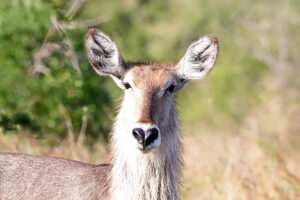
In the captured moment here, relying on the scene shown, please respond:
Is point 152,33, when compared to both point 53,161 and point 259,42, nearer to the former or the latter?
point 259,42

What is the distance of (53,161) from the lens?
6.98 metres

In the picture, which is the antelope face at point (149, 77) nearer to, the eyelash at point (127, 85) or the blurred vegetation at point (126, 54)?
the eyelash at point (127, 85)

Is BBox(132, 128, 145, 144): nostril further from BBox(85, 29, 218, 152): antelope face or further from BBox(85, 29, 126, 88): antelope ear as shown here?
BBox(85, 29, 126, 88): antelope ear

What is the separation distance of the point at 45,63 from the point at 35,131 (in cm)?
263

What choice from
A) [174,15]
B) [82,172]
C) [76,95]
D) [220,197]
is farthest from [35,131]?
[174,15]

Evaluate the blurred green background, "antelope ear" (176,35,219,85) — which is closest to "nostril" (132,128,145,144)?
"antelope ear" (176,35,219,85)

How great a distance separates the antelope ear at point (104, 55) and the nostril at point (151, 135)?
949 mm

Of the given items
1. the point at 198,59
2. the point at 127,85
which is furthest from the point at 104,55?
the point at 198,59

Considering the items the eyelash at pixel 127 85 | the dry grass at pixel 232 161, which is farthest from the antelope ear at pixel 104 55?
the dry grass at pixel 232 161

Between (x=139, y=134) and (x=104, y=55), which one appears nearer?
(x=139, y=134)

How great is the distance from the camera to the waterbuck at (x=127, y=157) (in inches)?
260

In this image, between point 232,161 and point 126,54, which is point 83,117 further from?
point 126,54

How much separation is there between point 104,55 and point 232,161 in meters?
2.99

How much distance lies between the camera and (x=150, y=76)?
6.80 metres
